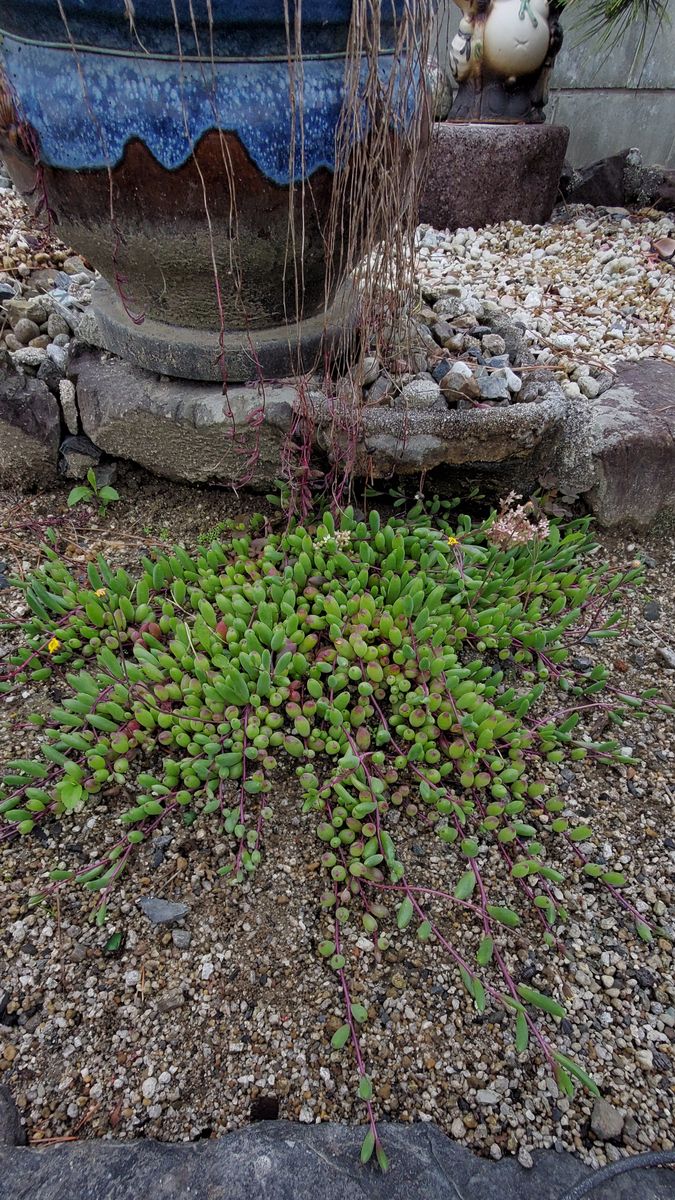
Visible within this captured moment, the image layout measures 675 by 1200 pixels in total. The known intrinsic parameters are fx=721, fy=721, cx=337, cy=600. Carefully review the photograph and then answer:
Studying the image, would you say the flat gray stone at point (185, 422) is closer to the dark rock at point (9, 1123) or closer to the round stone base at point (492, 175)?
the dark rock at point (9, 1123)

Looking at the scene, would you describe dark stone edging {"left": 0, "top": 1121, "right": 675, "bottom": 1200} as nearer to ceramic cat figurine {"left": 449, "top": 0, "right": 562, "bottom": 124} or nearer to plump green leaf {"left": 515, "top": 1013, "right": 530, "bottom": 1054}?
plump green leaf {"left": 515, "top": 1013, "right": 530, "bottom": 1054}

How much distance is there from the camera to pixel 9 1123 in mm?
1096

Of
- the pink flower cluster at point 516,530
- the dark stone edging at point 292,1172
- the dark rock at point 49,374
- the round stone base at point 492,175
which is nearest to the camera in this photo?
the dark stone edging at point 292,1172

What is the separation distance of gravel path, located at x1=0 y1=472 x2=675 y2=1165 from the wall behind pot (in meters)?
4.89

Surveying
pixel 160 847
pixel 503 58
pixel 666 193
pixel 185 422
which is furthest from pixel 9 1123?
pixel 666 193

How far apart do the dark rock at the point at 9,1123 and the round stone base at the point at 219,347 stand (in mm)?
1634

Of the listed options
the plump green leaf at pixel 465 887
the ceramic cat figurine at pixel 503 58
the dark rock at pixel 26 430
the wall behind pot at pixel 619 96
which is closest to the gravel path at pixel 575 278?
the ceramic cat figurine at pixel 503 58

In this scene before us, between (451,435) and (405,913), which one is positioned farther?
(451,435)

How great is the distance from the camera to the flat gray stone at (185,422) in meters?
2.01

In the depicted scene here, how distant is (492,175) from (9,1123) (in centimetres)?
407

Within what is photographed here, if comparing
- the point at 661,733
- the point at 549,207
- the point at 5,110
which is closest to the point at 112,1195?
the point at 661,733

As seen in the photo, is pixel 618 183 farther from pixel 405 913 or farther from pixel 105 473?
pixel 405 913

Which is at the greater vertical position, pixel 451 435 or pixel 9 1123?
pixel 451 435

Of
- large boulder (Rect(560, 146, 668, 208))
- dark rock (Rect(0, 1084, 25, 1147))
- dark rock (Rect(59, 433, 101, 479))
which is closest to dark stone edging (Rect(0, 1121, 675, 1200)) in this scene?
dark rock (Rect(0, 1084, 25, 1147))
